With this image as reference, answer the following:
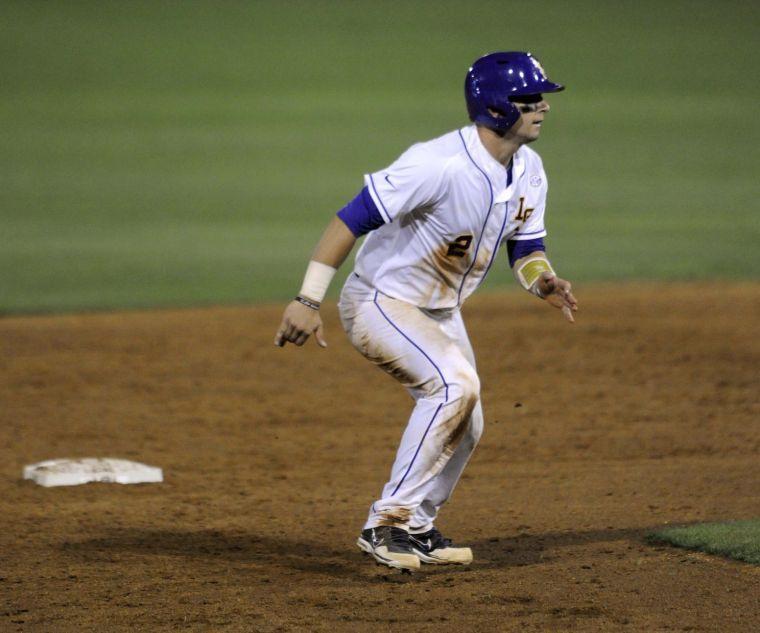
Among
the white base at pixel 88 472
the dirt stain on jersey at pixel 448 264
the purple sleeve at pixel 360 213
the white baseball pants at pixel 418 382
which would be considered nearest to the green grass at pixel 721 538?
the white baseball pants at pixel 418 382

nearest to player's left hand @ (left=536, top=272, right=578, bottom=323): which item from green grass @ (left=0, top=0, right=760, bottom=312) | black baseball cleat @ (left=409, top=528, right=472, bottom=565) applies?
black baseball cleat @ (left=409, top=528, right=472, bottom=565)

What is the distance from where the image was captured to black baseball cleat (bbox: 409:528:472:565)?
534 cm

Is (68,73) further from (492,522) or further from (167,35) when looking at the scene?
(492,522)

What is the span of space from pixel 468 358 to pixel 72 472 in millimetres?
2493

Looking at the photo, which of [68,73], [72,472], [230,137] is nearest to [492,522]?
[72,472]

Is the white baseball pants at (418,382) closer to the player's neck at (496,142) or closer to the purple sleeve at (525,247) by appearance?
the purple sleeve at (525,247)

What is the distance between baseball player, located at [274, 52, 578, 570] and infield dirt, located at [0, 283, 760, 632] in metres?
0.41

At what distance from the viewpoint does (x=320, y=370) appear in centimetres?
951

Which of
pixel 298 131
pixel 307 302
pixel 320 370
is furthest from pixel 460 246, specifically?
pixel 298 131

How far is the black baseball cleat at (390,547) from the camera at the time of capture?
16.9 feet

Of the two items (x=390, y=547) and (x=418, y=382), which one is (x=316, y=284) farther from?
(x=390, y=547)

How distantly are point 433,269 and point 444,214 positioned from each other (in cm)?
26

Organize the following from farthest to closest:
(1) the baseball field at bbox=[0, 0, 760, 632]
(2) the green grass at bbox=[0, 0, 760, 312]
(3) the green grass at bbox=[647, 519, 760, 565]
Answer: (2) the green grass at bbox=[0, 0, 760, 312]
(3) the green grass at bbox=[647, 519, 760, 565]
(1) the baseball field at bbox=[0, 0, 760, 632]

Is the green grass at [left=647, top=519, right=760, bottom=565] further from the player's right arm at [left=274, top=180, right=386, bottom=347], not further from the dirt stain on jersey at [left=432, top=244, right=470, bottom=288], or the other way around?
the player's right arm at [left=274, top=180, right=386, bottom=347]
